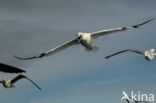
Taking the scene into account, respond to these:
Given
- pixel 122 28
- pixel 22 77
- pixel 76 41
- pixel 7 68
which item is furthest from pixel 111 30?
pixel 22 77

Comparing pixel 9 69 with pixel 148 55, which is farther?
pixel 9 69

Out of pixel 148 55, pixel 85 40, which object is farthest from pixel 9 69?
pixel 148 55

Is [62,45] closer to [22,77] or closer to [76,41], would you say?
[76,41]

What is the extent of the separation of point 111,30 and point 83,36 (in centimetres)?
697

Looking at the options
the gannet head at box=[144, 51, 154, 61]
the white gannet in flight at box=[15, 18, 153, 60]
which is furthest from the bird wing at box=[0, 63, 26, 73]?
the gannet head at box=[144, 51, 154, 61]

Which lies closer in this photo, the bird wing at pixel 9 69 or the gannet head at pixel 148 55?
the gannet head at pixel 148 55

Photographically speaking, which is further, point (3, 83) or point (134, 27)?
point (3, 83)

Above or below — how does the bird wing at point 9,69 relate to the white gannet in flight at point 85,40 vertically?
below

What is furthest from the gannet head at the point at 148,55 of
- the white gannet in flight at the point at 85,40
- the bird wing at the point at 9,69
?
the bird wing at the point at 9,69

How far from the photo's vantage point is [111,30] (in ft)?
226

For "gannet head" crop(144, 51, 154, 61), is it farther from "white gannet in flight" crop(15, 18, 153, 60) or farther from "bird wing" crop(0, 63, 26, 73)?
"bird wing" crop(0, 63, 26, 73)

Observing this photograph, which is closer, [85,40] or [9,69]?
[85,40]

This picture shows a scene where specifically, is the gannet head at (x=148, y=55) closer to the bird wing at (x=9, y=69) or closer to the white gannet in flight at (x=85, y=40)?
the white gannet in flight at (x=85, y=40)

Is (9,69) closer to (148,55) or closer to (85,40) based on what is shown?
(85,40)
